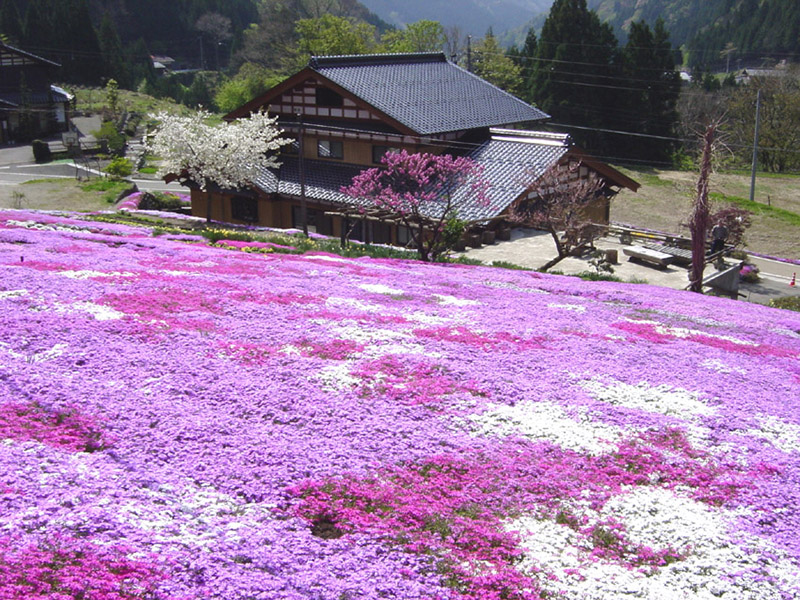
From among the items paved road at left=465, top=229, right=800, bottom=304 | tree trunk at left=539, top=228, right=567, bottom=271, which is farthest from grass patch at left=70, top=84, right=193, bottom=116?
tree trunk at left=539, top=228, right=567, bottom=271

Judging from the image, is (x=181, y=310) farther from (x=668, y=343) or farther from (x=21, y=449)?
(x=668, y=343)

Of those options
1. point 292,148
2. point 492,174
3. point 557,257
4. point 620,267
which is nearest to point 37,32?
point 292,148

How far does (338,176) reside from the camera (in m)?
45.7

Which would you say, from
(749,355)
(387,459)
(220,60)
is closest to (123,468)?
(387,459)

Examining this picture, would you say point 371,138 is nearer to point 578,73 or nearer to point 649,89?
point 649,89

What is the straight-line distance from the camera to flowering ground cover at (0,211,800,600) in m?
8.41

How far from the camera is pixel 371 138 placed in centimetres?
4559

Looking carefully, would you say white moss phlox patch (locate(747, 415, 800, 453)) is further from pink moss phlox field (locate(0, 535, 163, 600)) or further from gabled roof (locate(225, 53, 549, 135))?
gabled roof (locate(225, 53, 549, 135))

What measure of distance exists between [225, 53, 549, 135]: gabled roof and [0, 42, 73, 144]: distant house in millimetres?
36757

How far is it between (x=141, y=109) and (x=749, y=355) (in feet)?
281

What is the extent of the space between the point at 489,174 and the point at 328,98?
12471 mm

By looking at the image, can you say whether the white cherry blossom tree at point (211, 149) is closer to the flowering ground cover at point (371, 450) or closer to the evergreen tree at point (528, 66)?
the flowering ground cover at point (371, 450)

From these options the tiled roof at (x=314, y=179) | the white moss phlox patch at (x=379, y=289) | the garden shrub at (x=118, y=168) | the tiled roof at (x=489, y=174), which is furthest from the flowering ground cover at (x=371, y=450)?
the garden shrub at (x=118, y=168)

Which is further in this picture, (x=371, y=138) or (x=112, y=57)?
(x=112, y=57)
